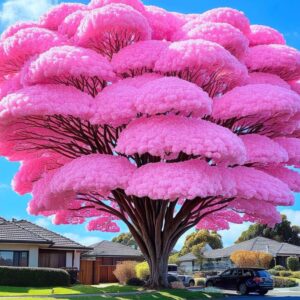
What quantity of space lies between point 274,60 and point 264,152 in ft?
→ 16.0

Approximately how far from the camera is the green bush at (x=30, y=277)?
2959 centimetres

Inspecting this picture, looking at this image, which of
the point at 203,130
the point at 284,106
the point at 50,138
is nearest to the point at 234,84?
the point at 284,106

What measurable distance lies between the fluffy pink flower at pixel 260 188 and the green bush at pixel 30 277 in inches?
550

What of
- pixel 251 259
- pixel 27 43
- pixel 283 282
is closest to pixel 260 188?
pixel 27 43

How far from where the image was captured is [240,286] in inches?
1187

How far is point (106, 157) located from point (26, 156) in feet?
→ 26.9

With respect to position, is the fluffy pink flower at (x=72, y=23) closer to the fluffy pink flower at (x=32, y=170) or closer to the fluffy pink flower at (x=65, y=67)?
the fluffy pink flower at (x=65, y=67)

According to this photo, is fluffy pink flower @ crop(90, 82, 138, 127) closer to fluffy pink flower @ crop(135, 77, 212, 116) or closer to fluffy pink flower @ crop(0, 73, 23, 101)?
fluffy pink flower @ crop(135, 77, 212, 116)

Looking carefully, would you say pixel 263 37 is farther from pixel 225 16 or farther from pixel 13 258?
pixel 13 258

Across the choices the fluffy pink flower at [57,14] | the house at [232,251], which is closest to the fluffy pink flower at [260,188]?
the fluffy pink flower at [57,14]

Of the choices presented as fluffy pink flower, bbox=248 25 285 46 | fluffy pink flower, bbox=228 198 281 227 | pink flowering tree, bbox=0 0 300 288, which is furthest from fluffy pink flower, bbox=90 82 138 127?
fluffy pink flower, bbox=248 25 285 46

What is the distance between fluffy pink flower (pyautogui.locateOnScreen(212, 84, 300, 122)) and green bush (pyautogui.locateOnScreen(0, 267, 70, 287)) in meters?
14.7

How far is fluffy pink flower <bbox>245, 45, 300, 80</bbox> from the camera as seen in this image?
2350cm

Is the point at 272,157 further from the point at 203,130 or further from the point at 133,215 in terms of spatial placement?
the point at 133,215
